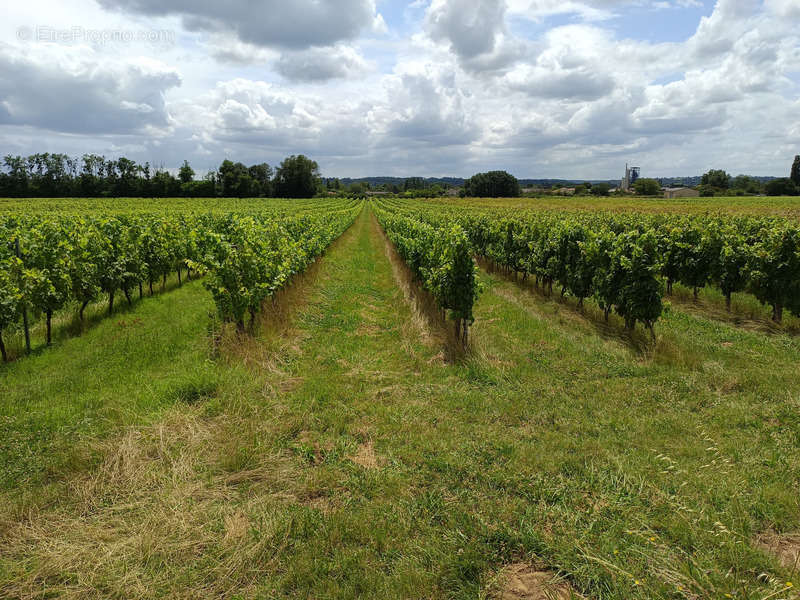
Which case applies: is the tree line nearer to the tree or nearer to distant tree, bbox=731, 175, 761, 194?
the tree

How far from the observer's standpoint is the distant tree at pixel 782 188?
93.1m

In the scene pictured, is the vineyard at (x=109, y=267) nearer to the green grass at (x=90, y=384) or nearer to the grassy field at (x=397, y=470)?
the green grass at (x=90, y=384)

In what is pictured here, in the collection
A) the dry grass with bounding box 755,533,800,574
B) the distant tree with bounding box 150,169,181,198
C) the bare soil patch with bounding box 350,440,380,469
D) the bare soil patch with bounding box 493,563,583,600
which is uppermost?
the distant tree with bounding box 150,169,181,198

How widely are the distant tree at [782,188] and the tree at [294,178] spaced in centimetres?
11535

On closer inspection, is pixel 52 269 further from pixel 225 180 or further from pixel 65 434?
pixel 225 180

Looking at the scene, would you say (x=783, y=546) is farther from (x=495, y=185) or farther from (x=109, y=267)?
(x=495, y=185)

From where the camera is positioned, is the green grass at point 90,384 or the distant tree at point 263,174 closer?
the green grass at point 90,384

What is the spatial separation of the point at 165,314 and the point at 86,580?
924cm

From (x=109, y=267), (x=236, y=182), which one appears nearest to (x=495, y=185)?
(x=236, y=182)

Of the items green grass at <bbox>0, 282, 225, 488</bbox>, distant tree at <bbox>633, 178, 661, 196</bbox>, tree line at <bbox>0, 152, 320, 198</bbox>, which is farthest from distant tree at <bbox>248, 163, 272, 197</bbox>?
green grass at <bbox>0, 282, 225, 488</bbox>

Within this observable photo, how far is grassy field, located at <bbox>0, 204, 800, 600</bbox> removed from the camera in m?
3.46

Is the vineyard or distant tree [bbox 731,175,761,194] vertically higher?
distant tree [bbox 731,175,761,194]

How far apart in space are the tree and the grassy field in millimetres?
117513

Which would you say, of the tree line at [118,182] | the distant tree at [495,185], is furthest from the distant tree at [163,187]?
the distant tree at [495,185]
